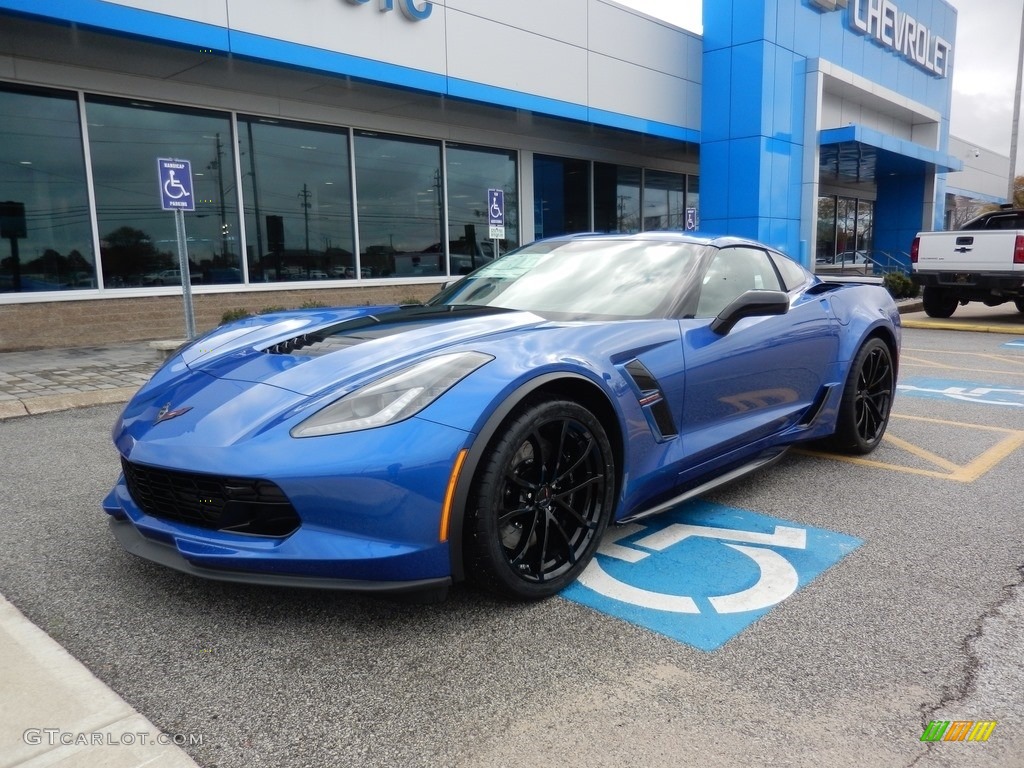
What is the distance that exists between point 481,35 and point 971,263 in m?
9.02

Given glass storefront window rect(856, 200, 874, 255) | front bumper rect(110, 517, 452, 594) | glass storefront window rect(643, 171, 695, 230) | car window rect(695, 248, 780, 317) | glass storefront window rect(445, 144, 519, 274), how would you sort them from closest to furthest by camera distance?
front bumper rect(110, 517, 452, 594)
car window rect(695, 248, 780, 317)
glass storefront window rect(445, 144, 519, 274)
glass storefront window rect(643, 171, 695, 230)
glass storefront window rect(856, 200, 874, 255)

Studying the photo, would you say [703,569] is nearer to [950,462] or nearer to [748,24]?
[950,462]

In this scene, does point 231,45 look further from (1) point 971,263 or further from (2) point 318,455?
(1) point 971,263

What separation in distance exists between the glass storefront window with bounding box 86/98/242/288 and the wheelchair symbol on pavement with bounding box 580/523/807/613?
9.74 meters

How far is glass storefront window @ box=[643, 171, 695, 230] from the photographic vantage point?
19719 millimetres

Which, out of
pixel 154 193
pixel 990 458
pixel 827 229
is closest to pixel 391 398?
pixel 990 458

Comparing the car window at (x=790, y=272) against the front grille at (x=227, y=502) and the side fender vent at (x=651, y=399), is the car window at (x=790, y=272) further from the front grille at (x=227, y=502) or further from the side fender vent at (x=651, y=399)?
the front grille at (x=227, y=502)

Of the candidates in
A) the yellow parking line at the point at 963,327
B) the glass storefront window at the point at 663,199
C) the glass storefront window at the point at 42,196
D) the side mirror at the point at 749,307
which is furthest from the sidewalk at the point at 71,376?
the glass storefront window at the point at 663,199

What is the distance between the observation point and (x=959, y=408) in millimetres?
6203

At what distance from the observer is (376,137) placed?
13.6 m

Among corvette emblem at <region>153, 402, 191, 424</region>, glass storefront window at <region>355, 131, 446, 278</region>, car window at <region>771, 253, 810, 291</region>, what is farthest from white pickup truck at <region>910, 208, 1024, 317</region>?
corvette emblem at <region>153, 402, 191, 424</region>

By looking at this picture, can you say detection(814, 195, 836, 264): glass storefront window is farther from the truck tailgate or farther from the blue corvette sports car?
the blue corvette sports car
